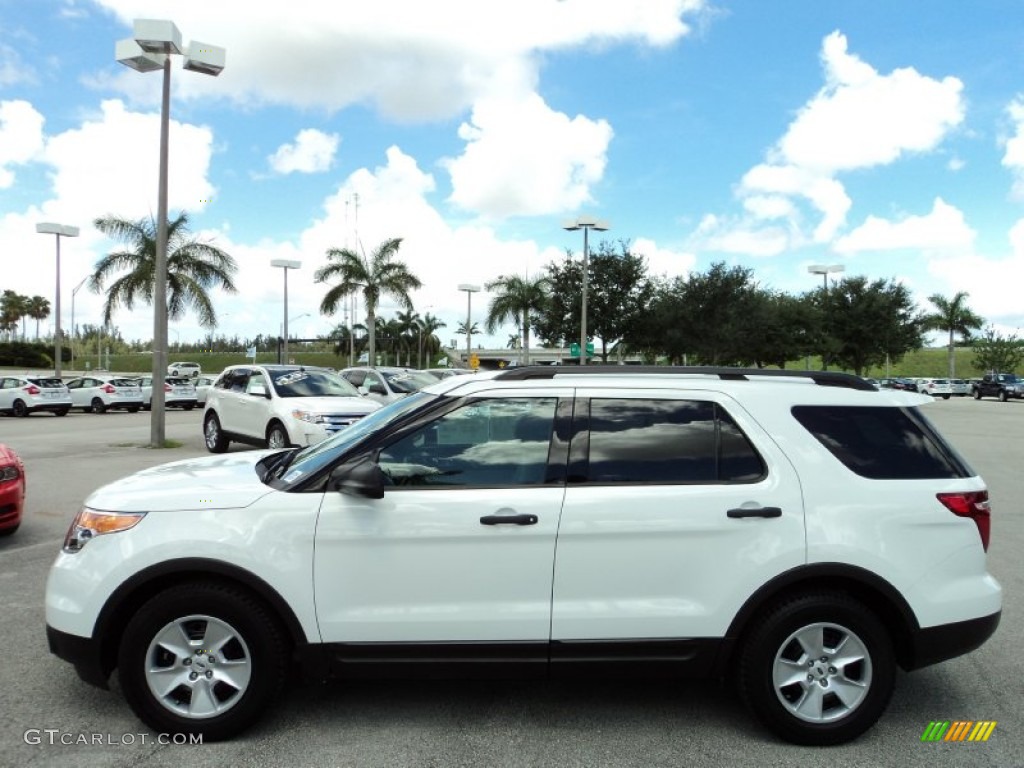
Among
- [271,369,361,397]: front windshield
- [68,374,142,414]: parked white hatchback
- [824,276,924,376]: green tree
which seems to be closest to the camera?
[271,369,361,397]: front windshield

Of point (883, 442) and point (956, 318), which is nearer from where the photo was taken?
point (883, 442)

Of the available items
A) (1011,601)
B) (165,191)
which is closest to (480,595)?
(1011,601)

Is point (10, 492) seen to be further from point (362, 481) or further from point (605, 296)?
point (605, 296)

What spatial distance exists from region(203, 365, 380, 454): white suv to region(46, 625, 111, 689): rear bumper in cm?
875

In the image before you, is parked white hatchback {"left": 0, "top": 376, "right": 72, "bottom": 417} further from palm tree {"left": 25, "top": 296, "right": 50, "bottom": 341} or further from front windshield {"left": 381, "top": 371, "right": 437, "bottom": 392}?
palm tree {"left": 25, "top": 296, "right": 50, "bottom": 341}

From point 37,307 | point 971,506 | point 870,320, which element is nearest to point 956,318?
point 870,320

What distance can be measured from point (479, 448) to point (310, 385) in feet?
35.7

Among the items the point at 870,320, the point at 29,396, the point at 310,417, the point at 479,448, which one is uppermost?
the point at 870,320

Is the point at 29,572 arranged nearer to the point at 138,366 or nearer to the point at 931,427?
the point at 931,427

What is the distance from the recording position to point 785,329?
4169cm

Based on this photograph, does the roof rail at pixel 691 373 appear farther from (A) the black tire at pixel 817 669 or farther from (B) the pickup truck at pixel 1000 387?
(B) the pickup truck at pixel 1000 387

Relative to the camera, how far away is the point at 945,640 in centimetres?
354

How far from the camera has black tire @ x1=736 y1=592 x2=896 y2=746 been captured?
3.45 meters

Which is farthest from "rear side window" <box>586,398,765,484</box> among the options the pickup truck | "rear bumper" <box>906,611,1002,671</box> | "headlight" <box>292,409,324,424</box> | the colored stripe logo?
the pickup truck
